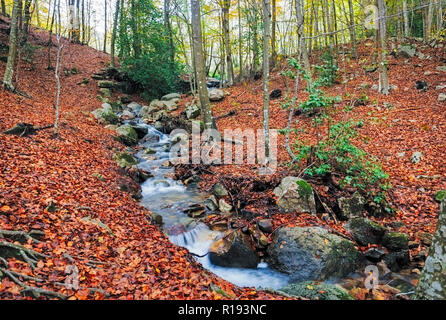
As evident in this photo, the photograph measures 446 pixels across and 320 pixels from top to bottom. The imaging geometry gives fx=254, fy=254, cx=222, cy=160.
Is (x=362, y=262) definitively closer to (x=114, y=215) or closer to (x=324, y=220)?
(x=324, y=220)

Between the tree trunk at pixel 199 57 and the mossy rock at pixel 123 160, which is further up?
the tree trunk at pixel 199 57

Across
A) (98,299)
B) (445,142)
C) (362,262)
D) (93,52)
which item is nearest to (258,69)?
(445,142)

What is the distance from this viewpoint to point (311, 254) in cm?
509

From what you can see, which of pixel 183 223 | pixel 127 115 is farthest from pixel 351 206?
pixel 127 115

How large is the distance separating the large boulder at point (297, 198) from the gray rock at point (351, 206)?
0.74 m

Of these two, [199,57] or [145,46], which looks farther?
[145,46]

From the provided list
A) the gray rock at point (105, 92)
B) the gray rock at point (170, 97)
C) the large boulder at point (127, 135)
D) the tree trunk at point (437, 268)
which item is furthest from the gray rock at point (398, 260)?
the gray rock at point (105, 92)

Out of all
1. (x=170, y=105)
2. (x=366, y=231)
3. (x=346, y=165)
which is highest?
(x=170, y=105)

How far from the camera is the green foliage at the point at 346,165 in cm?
667

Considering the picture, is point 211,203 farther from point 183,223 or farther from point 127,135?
point 127,135

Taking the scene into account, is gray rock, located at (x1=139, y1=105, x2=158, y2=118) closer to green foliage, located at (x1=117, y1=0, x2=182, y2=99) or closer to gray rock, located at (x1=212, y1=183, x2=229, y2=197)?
green foliage, located at (x1=117, y1=0, x2=182, y2=99)

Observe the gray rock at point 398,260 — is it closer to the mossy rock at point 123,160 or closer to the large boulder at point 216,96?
the mossy rock at point 123,160

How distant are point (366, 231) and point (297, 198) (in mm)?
1660

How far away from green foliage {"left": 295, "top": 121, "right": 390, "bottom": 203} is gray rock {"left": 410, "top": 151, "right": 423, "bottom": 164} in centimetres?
171
